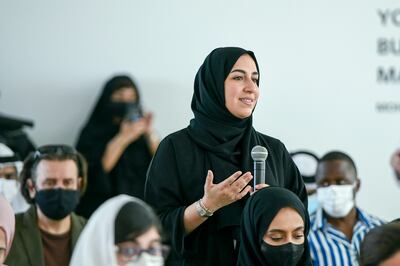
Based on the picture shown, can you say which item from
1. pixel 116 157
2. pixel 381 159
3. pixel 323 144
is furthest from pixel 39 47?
pixel 381 159

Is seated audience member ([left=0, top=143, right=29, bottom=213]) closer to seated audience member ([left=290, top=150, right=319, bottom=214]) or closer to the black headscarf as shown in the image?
the black headscarf

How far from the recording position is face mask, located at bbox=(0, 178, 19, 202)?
520 cm

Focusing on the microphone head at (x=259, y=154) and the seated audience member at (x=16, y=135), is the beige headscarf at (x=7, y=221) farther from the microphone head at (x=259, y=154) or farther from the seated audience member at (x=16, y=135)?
the seated audience member at (x=16, y=135)

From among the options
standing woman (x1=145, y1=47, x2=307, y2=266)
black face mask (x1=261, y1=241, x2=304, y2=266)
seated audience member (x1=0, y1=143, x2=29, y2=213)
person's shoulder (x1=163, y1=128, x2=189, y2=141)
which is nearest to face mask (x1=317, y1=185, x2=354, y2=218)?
standing woman (x1=145, y1=47, x2=307, y2=266)

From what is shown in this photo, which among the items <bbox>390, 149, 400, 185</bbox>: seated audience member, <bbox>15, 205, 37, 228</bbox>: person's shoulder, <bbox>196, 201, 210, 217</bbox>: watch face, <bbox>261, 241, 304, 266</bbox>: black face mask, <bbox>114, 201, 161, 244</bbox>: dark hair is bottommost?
<bbox>390, 149, 400, 185</bbox>: seated audience member

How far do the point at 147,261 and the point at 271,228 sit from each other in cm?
89

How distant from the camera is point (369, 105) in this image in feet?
23.5

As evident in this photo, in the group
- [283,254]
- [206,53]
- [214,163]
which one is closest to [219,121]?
[214,163]

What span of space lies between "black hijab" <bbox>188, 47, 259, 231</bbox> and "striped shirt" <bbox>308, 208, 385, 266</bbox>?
3.51ft

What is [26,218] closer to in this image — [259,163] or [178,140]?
[178,140]

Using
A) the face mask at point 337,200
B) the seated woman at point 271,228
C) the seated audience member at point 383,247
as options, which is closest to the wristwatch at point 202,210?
the seated woman at point 271,228

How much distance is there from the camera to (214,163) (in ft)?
11.9

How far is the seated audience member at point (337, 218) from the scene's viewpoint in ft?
15.0

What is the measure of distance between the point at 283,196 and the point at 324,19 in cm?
387
